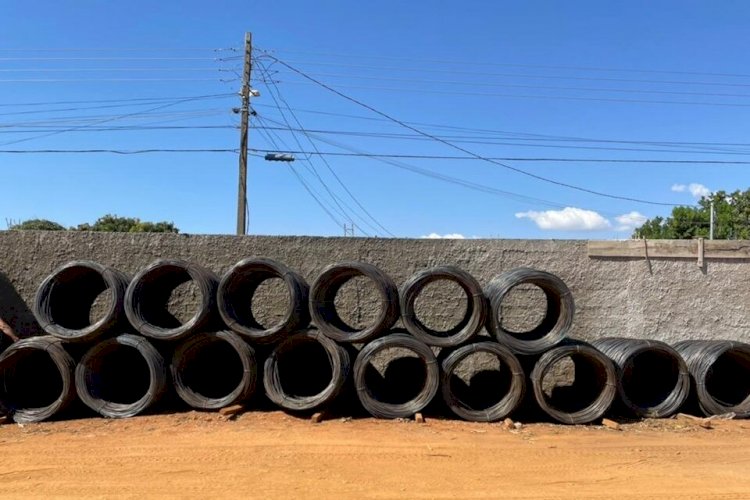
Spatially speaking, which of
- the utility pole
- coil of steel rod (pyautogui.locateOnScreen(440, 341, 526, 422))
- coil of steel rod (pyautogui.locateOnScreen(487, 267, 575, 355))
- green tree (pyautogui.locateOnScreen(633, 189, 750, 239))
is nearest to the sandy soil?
coil of steel rod (pyautogui.locateOnScreen(440, 341, 526, 422))

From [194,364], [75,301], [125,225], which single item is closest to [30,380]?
[75,301]

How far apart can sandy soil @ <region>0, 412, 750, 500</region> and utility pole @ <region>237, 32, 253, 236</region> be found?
40.4 ft

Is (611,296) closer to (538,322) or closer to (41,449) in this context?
(538,322)

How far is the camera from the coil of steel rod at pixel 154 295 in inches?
253

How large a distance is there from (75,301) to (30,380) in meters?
1.10

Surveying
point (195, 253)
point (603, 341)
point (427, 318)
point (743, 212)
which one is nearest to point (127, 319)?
point (195, 253)

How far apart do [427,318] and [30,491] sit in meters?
4.90

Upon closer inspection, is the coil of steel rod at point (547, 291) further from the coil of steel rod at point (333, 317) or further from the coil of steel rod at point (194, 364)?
the coil of steel rod at point (194, 364)

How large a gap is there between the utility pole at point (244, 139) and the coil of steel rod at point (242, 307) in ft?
37.1

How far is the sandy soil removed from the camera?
438 cm

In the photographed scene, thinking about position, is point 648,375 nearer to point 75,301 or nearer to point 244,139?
point 75,301

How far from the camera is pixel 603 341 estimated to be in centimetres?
754

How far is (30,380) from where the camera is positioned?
7.06 metres

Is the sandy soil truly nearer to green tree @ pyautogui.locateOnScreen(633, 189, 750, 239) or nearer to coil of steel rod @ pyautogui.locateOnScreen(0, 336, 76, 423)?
coil of steel rod @ pyautogui.locateOnScreen(0, 336, 76, 423)
